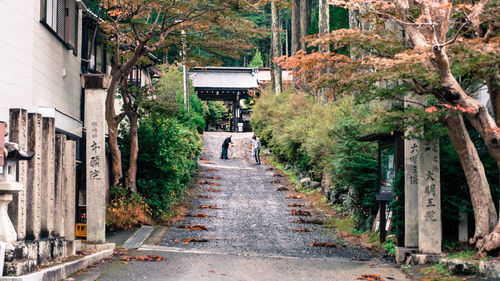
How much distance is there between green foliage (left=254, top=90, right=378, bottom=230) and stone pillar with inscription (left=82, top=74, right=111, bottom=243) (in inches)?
224

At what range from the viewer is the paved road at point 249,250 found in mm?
10789

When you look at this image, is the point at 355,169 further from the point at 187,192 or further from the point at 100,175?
the point at 187,192

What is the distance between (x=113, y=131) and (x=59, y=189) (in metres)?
6.63

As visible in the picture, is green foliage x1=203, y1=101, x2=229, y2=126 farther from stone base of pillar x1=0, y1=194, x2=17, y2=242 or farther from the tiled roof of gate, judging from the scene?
stone base of pillar x1=0, y1=194, x2=17, y2=242

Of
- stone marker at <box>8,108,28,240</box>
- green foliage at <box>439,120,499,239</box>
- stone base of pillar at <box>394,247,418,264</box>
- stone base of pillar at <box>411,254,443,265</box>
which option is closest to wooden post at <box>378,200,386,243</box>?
stone base of pillar at <box>394,247,418,264</box>

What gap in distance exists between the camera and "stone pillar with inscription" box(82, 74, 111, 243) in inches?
502

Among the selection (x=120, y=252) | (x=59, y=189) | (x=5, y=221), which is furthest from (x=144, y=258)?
(x=5, y=221)

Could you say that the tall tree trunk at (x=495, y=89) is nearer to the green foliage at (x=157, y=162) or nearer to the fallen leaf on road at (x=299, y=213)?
the green foliage at (x=157, y=162)

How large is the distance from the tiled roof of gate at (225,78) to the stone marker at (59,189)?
40.9 metres

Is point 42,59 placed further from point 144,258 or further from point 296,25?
point 296,25

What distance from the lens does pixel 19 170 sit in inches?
335

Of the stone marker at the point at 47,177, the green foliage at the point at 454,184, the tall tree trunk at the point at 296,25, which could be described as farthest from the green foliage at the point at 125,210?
the tall tree trunk at the point at 296,25

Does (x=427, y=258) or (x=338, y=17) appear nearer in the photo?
(x=427, y=258)

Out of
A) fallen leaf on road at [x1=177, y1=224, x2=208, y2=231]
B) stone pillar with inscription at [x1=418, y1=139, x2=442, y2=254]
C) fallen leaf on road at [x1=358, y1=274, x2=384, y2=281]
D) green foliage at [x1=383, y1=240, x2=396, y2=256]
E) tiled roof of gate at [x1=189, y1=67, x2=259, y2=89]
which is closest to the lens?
fallen leaf on road at [x1=358, y1=274, x2=384, y2=281]
